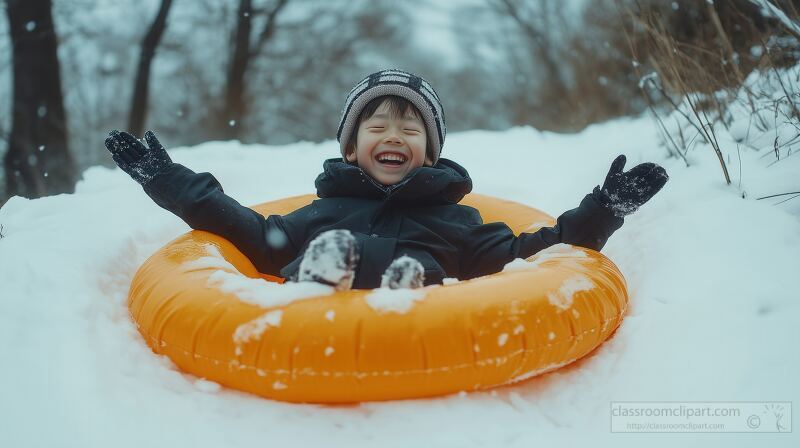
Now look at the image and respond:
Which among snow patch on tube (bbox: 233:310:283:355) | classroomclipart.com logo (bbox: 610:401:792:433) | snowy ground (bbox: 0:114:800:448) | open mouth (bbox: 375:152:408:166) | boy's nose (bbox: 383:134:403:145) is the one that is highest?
boy's nose (bbox: 383:134:403:145)

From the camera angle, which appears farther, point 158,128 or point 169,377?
point 158,128

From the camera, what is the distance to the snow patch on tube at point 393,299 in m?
1.53

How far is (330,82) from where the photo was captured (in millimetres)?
11594

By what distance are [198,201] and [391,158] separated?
75 centimetres

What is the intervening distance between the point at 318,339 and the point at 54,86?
6.37 metres

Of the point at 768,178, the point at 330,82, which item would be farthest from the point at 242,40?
the point at 768,178

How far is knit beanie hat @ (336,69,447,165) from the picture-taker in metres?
2.50

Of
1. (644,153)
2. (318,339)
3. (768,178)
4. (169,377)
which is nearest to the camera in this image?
(318,339)

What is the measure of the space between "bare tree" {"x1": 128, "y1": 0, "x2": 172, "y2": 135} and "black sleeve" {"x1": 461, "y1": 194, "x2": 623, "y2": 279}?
699 centimetres

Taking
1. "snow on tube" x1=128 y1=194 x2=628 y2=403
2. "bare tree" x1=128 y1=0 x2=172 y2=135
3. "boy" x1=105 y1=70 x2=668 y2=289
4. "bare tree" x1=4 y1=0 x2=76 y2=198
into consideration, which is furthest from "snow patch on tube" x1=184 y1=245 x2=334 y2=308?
"bare tree" x1=128 y1=0 x2=172 y2=135

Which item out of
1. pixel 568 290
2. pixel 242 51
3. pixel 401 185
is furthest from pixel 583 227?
pixel 242 51

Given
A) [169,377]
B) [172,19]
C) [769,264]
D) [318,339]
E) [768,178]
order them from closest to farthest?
[318,339] < [169,377] < [769,264] < [768,178] < [172,19]

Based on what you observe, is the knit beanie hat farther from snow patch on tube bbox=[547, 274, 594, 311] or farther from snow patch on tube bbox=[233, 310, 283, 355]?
snow patch on tube bbox=[233, 310, 283, 355]

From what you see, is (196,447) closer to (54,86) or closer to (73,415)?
(73,415)
